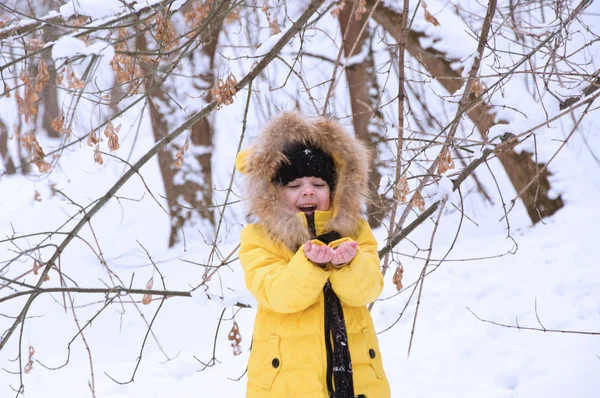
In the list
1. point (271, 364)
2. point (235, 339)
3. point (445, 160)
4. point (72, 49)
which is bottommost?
point (271, 364)

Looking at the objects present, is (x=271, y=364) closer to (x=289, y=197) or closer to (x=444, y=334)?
(x=289, y=197)

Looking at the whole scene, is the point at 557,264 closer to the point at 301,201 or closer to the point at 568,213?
the point at 568,213

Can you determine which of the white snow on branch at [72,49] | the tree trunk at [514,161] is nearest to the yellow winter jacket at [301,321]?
the white snow on branch at [72,49]

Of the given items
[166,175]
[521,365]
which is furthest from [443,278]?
[166,175]

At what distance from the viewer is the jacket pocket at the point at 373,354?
2.25m

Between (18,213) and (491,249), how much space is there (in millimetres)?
7927

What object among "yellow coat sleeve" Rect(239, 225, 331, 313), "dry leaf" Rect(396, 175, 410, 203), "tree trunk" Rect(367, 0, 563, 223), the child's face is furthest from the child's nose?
"tree trunk" Rect(367, 0, 563, 223)

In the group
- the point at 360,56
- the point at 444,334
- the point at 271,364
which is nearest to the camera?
the point at 271,364

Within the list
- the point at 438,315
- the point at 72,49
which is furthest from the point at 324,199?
the point at 438,315

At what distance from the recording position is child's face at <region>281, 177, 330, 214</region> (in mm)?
2396

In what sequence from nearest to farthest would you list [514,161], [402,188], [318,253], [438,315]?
[318,253]
[402,188]
[438,315]
[514,161]

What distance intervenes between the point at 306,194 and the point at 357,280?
16.1 inches

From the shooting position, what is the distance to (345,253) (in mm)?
2080

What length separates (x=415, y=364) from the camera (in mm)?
4125
